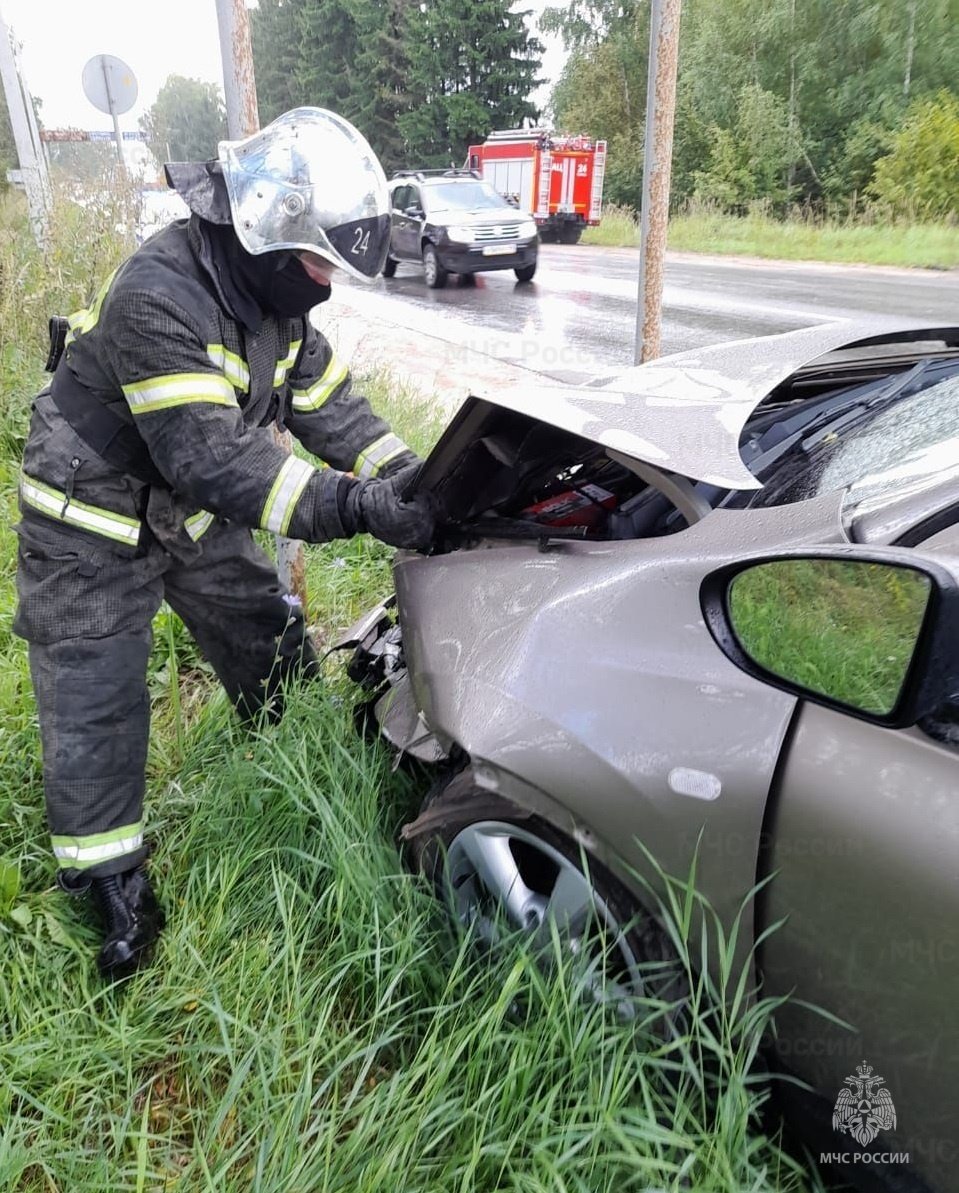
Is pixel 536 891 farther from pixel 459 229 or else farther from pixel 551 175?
pixel 551 175

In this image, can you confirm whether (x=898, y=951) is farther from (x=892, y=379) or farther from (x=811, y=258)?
(x=811, y=258)

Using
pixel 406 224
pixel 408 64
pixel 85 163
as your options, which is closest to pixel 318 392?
pixel 85 163

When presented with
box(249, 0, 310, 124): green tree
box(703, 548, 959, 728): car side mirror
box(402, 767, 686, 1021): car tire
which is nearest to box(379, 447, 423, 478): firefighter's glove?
box(402, 767, 686, 1021): car tire

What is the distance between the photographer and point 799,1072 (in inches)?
53.5

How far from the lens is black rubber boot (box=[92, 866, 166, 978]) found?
190 cm

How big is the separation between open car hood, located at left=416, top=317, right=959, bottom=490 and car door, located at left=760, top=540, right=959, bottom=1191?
0.44 m

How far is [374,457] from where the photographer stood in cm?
255

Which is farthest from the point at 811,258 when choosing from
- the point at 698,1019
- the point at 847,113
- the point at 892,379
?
the point at 698,1019

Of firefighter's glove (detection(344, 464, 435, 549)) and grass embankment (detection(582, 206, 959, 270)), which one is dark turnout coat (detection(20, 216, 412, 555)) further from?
grass embankment (detection(582, 206, 959, 270))

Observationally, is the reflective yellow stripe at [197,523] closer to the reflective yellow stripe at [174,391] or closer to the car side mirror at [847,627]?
the reflective yellow stripe at [174,391]

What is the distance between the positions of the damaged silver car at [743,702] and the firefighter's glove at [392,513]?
8cm

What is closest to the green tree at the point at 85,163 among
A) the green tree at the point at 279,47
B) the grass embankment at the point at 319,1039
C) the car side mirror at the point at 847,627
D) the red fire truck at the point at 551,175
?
the grass embankment at the point at 319,1039

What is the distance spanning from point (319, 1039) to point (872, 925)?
983 millimetres

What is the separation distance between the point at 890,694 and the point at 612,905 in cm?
61
